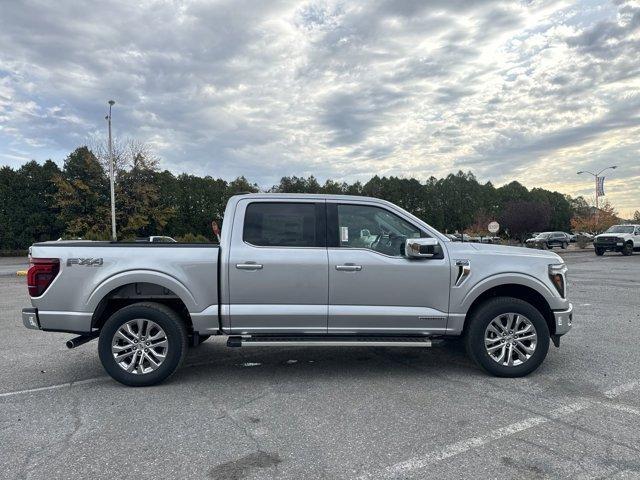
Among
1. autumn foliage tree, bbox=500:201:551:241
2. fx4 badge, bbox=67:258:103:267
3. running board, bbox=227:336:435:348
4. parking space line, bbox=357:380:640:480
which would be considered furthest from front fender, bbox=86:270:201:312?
autumn foliage tree, bbox=500:201:551:241

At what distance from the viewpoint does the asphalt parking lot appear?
3.20 meters

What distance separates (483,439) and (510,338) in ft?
5.40

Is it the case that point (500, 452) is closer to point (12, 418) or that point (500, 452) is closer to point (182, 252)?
point (182, 252)

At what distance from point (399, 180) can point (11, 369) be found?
293 feet

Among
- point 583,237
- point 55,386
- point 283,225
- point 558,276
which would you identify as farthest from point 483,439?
point 583,237

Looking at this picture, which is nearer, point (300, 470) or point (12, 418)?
point (300, 470)

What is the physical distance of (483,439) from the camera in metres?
3.55

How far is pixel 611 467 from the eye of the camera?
3.13 m

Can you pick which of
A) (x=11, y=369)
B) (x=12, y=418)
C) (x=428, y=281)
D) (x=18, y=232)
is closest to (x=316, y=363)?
(x=428, y=281)

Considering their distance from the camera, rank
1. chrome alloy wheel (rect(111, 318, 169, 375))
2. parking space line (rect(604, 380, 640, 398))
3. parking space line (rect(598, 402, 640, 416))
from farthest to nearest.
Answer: chrome alloy wheel (rect(111, 318, 169, 375)) < parking space line (rect(604, 380, 640, 398)) < parking space line (rect(598, 402, 640, 416))

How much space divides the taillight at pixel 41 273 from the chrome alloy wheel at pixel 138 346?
0.85 m

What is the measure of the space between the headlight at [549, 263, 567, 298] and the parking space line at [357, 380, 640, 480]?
1062mm

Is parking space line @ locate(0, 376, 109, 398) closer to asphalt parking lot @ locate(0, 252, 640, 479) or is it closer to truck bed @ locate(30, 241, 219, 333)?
asphalt parking lot @ locate(0, 252, 640, 479)

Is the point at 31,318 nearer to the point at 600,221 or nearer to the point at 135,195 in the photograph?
the point at 135,195
